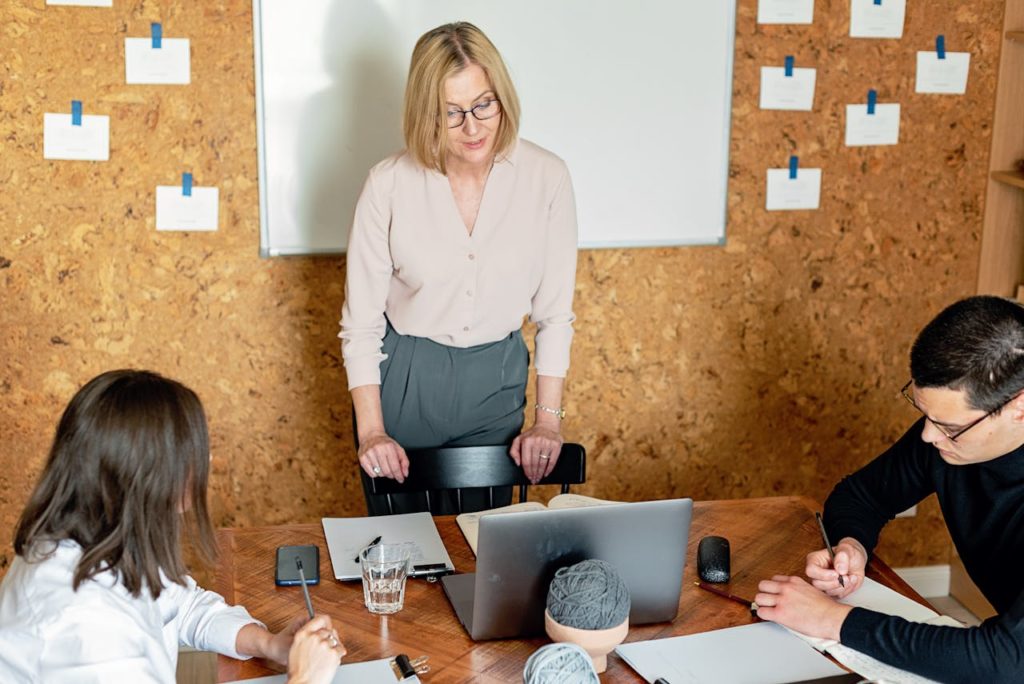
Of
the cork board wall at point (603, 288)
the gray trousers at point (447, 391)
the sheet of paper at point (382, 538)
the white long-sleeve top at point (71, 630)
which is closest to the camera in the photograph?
the white long-sleeve top at point (71, 630)

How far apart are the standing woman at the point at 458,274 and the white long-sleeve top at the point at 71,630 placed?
0.86 metres

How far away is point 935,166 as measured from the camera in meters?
3.37

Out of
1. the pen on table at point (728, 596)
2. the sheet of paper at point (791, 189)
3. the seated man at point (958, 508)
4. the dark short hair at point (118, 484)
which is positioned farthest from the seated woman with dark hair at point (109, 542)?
the sheet of paper at point (791, 189)

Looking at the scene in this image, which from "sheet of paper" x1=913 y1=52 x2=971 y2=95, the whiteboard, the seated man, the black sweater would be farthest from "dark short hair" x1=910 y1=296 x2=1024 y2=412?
"sheet of paper" x1=913 y1=52 x2=971 y2=95

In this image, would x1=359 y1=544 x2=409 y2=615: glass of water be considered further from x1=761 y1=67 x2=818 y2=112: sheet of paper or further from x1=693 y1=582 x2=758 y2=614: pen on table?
x1=761 y1=67 x2=818 y2=112: sheet of paper

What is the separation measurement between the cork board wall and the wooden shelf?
0.08 meters

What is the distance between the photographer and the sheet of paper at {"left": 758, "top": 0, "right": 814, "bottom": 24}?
314cm

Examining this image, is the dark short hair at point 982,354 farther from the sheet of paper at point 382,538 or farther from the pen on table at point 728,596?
the sheet of paper at point 382,538

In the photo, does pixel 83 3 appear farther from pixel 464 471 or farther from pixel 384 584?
pixel 384 584

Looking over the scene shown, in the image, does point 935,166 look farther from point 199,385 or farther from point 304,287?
point 199,385

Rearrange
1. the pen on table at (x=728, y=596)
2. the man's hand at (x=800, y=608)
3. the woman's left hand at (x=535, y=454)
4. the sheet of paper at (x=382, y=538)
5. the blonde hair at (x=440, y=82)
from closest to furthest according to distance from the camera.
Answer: the man's hand at (x=800, y=608) < the pen on table at (x=728, y=596) < the sheet of paper at (x=382, y=538) < the blonde hair at (x=440, y=82) < the woman's left hand at (x=535, y=454)

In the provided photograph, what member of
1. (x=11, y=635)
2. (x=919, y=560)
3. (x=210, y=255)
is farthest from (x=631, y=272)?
(x=11, y=635)

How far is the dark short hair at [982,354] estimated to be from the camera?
1.66m

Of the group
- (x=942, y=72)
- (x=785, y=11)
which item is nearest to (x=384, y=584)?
(x=785, y=11)
